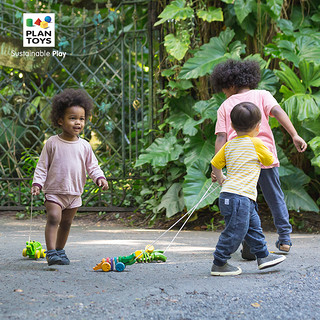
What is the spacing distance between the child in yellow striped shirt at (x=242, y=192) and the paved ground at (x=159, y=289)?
140 millimetres

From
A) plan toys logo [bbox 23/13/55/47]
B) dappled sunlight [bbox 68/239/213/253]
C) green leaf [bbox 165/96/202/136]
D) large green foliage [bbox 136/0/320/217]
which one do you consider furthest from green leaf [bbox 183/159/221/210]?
plan toys logo [bbox 23/13/55/47]

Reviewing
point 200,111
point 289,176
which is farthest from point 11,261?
point 289,176

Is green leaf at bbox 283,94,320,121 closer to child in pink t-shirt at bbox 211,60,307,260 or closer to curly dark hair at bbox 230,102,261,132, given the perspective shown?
child in pink t-shirt at bbox 211,60,307,260

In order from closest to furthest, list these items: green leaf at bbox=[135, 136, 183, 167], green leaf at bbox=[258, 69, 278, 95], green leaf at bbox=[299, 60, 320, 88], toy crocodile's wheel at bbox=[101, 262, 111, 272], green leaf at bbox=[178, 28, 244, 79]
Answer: toy crocodile's wheel at bbox=[101, 262, 111, 272] < green leaf at bbox=[299, 60, 320, 88] < green leaf at bbox=[258, 69, 278, 95] < green leaf at bbox=[178, 28, 244, 79] < green leaf at bbox=[135, 136, 183, 167]

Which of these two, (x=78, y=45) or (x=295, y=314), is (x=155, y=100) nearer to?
(x=78, y=45)

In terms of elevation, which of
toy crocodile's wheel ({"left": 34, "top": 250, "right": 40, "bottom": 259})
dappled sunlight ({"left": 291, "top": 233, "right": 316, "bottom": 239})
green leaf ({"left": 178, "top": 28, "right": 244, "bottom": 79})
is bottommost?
dappled sunlight ({"left": 291, "top": 233, "right": 316, "bottom": 239})

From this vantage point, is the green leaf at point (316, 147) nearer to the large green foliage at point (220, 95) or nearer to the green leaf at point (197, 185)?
the large green foliage at point (220, 95)

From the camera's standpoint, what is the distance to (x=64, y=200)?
373cm

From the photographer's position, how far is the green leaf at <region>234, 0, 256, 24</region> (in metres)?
6.04

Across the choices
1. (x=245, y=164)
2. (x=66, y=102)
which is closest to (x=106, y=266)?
(x=245, y=164)

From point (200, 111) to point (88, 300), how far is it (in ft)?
12.5

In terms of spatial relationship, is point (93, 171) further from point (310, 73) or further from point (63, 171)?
point (310, 73)

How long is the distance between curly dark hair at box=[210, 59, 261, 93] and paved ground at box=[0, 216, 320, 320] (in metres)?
1.33

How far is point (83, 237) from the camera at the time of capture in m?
5.55
